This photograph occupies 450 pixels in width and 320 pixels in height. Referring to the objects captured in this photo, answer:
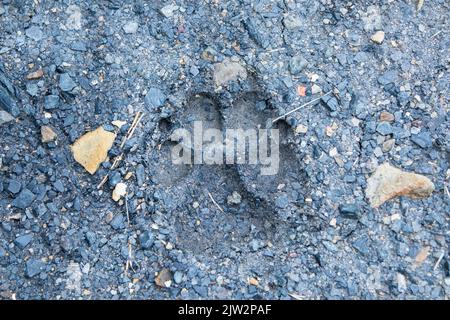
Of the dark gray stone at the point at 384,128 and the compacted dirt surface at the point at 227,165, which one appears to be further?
the dark gray stone at the point at 384,128

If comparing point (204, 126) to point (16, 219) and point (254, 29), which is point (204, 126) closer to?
point (254, 29)

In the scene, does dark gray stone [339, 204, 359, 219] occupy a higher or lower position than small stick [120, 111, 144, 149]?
lower

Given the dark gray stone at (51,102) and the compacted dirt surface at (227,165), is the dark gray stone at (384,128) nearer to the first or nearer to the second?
the compacted dirt surface at (227,165)

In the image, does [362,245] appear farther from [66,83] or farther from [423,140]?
[66,83]

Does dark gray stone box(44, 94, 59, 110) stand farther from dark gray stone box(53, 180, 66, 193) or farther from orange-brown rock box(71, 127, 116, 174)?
dark gray stone box(53, 180, 66, 193)

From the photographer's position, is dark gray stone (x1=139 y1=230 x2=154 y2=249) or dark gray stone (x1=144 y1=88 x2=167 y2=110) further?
dark gray stone (x1=144 y1=88 x2=167 y2=110)

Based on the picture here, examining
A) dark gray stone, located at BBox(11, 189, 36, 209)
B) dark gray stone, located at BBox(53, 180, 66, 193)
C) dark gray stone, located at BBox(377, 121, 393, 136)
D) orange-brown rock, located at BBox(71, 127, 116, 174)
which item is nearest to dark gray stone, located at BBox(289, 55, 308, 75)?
dark gray stone, located at BBox(377, 121, 393, 136)

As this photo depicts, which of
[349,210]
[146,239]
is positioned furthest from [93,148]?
[349,210]

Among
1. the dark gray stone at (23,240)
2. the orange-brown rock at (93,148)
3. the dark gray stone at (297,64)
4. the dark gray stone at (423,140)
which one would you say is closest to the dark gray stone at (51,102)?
the orange-brown rock at (93,148)
